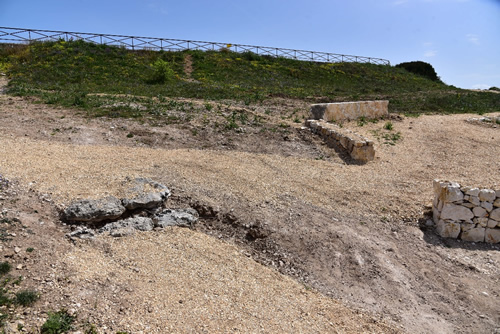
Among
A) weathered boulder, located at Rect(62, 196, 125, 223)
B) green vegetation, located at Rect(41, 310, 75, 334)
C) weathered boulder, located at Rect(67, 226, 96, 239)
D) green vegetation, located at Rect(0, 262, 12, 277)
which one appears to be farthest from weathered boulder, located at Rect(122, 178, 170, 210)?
green vegetation, located at Rect(41, 310, 75, 334)

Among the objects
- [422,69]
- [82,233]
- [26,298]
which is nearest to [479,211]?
[82,233]

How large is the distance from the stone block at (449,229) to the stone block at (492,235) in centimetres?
57

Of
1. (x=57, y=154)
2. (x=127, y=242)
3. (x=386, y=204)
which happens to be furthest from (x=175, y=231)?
(x=386, y=204)

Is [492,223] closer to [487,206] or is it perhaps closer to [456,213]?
[487,206]

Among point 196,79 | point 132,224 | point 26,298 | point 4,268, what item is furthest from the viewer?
point 196,79

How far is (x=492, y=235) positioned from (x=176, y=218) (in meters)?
6.20

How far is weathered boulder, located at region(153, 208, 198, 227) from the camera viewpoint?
627 cm

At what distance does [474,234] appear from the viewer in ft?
24.5

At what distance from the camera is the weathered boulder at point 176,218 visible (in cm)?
627

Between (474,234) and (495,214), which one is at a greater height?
(495,214)

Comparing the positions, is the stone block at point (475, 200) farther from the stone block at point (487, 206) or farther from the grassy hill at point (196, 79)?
the grassy hill at point (196, 79)

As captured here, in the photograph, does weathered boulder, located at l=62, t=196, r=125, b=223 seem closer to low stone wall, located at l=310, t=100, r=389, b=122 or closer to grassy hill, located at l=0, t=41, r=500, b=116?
grassy hill, located at l=0, t=41, r=500, b=116

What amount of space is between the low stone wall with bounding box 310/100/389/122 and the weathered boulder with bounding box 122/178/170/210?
8.92 m

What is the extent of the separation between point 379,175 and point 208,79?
15.7 meters
